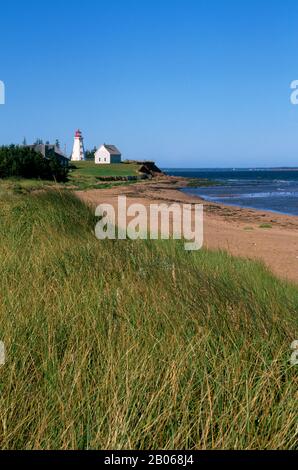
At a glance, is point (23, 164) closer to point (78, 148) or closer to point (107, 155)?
point (107, 155)

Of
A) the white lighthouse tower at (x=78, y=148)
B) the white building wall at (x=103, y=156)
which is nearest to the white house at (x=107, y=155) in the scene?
the white building wall at (x=103, y=156)

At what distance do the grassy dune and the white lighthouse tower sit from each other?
104 meters

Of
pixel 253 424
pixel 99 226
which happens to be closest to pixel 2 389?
pixel 253 424

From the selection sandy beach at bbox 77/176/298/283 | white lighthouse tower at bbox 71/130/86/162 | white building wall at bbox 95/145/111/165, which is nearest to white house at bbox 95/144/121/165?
white building wall at bbox 95/145/111/165

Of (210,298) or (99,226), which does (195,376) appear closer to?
(210,298)

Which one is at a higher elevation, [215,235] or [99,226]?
[99,226]

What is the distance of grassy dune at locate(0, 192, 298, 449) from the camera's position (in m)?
2.62

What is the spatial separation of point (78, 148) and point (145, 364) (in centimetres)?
10816

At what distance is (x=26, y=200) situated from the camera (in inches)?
413

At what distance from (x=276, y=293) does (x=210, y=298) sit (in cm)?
134

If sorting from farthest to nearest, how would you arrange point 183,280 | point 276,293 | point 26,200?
point 26,200, point 276,293, point 183,280

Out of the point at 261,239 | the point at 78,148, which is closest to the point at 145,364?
the point at 261,239

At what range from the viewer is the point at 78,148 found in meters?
109
